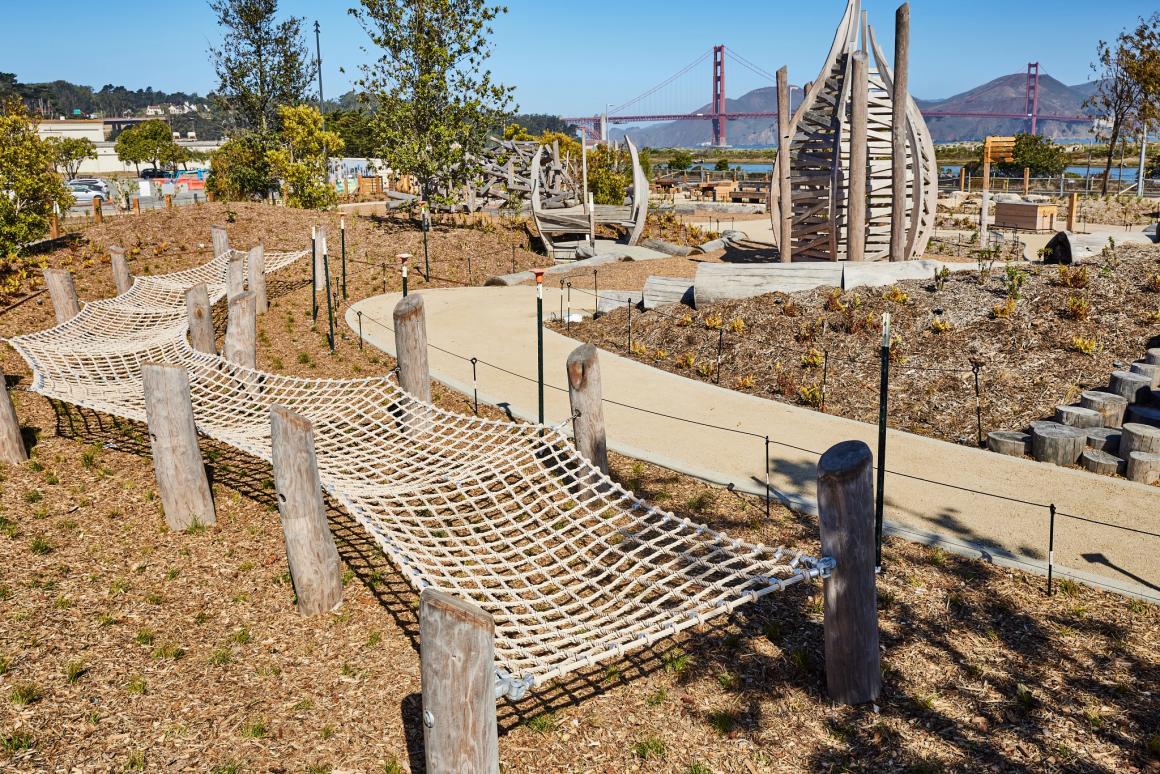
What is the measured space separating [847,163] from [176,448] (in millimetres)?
12178

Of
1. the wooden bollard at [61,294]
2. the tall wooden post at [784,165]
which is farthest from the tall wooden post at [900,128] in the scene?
the wooden bollard at [61,294]

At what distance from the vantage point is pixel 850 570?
442 cm

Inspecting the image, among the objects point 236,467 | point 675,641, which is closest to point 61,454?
point 236,467

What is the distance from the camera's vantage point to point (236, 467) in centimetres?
823

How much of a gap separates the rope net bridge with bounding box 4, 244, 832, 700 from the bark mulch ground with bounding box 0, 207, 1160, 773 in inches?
14.9

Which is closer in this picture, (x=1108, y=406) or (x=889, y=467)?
(x=889, y=467)

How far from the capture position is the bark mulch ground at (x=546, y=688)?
4.33m

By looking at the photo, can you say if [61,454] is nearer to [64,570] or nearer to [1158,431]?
[64,570]

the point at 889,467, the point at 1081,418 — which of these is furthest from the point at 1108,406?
the point at 889,467

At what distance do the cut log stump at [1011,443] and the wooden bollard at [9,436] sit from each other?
862 centimetres

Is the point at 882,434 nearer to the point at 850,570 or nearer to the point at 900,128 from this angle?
the point at 850,570

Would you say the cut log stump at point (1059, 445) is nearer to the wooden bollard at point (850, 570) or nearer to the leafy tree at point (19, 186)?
the wooden bollard at point (850, 570)

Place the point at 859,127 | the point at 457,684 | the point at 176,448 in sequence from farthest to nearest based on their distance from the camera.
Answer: the point at 859,127 → the point at 176,448 → the point at 457,684

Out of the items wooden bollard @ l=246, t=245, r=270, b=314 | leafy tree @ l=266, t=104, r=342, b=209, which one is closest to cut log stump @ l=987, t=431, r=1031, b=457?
wooden bollard @ l=246, t=245, r=270, b=314
